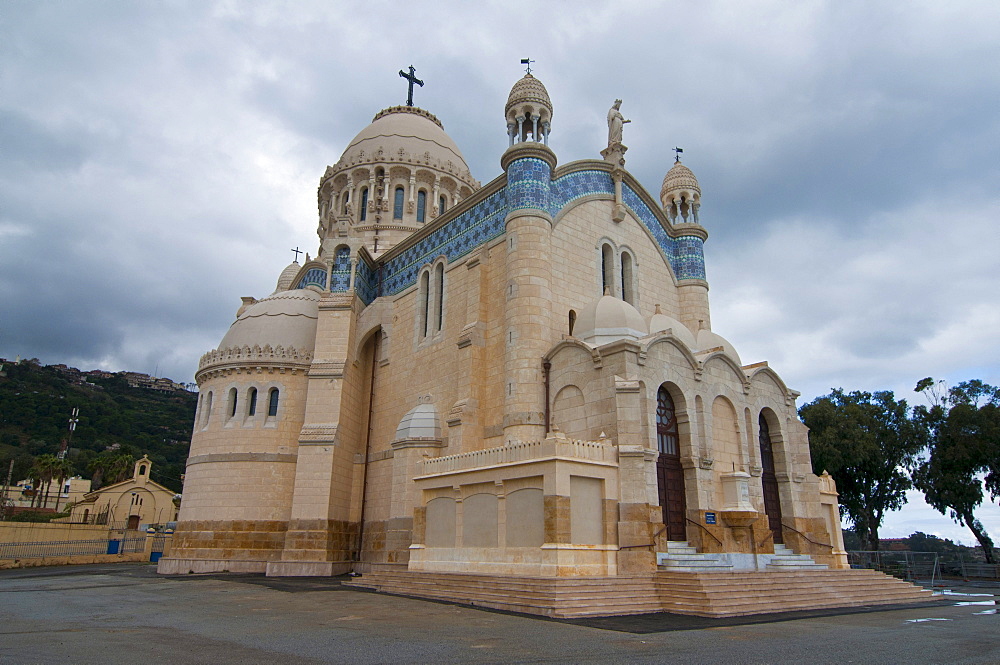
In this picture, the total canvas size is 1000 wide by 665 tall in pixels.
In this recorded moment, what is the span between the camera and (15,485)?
72.6 m

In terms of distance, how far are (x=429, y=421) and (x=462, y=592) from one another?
7106 millimetres

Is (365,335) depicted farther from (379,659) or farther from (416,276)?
(379,659)

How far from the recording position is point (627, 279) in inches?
919

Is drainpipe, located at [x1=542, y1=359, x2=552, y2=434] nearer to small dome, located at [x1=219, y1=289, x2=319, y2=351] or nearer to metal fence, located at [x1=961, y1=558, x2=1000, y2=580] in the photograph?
small dome, located at [x1=219, y1=289, x2=319, y2=351]

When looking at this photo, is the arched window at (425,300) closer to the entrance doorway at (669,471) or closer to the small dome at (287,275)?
the entrance doorway at (669,471)

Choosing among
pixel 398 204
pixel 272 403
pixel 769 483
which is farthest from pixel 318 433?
pixel 769 483

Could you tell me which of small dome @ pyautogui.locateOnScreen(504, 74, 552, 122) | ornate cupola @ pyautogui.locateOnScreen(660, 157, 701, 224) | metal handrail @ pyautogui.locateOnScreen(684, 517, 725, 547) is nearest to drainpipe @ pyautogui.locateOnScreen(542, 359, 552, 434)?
metal handrail @ pyautogui.locateOnScreen(684, 517, 725, 547)

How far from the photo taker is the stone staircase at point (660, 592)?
41.3ft

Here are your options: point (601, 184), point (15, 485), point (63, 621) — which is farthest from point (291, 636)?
point (15, 485)

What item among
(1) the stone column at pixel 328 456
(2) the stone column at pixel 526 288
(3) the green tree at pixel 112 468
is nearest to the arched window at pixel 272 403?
(1) the stone column at pixel 328 456

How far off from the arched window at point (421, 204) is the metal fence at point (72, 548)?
77.1 ft

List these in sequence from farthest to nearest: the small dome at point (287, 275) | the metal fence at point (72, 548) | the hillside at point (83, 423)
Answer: the hillside at point (83, 423) → the small dome at point (287, 275) → the metal fence at point (72, 548)

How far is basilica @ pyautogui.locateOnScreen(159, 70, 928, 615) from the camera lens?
15391 mm

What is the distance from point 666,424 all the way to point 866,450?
18.9 m
